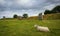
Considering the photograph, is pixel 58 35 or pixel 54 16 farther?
pixel 54 16

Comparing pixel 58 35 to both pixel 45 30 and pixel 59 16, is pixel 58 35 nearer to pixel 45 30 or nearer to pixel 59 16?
pixel 45 30

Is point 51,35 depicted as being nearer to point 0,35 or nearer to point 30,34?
point 30,34

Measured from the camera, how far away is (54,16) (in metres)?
50.6

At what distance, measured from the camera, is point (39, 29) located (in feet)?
56.7

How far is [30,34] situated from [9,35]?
2.06m

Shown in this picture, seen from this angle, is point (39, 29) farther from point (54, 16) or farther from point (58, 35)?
point (54, 16)

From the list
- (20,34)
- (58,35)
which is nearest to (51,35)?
(58,35)

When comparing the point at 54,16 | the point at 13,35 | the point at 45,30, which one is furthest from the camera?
the point at 54,16

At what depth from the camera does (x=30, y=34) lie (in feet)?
49.7

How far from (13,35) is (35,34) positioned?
2192mm

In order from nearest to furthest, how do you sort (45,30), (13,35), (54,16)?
1. (13,35)
2. (45,30)
3. (54,16)

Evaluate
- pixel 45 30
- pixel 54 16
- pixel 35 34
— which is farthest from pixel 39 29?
pixel 54 16

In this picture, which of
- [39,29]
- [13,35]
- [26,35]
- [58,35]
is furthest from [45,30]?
[13,35]

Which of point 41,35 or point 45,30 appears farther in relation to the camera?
point 45,30
